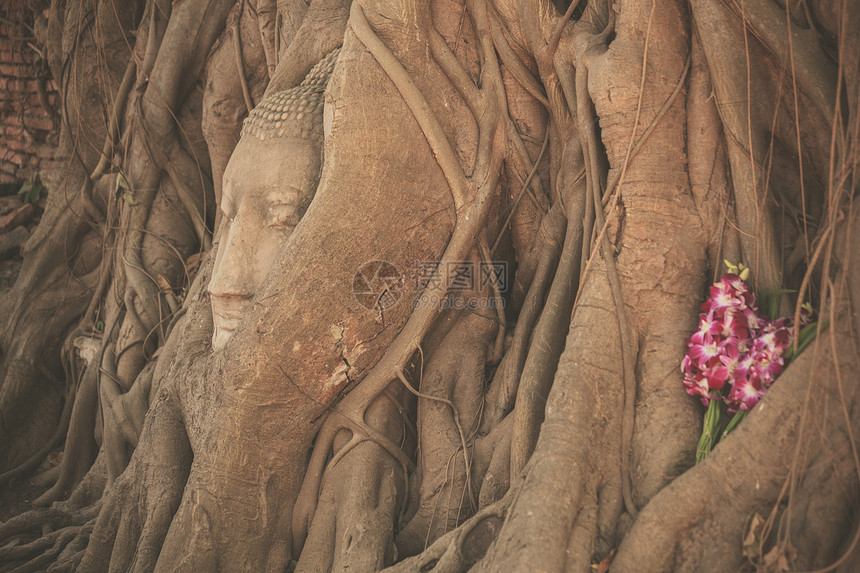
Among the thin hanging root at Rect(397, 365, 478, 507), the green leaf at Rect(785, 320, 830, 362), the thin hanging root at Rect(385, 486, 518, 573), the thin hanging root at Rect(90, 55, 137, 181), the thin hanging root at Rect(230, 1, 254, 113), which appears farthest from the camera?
the thin hanging root at Rect(90, 55, 137, 181)

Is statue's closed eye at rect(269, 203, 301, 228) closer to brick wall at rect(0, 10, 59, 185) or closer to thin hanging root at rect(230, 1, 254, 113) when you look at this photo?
thin hanging root at rect(230, 1, 254, 113)

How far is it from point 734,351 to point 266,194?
1.64 metres

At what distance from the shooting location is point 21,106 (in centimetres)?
524

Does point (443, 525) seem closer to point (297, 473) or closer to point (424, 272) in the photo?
point (297, 473)

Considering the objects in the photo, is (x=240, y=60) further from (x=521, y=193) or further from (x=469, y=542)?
(x=469, y=542)

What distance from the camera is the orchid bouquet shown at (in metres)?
1.87

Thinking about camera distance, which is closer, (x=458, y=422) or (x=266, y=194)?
(x=458, y=422)

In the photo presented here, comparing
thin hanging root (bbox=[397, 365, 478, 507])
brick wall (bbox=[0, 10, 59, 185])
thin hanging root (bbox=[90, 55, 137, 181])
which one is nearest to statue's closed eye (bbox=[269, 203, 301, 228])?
thin hanging root (bbox=[397, 365, 478, 507])

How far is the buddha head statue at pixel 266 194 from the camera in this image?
2.70 meters

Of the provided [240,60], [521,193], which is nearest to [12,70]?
[240,60]

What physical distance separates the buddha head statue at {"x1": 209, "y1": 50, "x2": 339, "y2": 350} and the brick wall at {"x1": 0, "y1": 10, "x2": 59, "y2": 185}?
307cm

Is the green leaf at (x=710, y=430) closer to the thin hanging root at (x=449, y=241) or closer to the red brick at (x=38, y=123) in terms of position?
the thin hanging root at (x=449, y=241)

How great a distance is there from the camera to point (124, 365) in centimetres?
383

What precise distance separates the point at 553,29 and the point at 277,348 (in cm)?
141
